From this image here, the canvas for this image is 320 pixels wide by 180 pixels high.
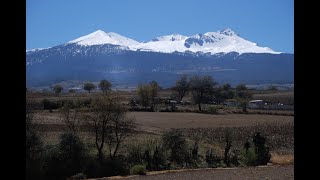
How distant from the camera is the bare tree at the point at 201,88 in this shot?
303 ft

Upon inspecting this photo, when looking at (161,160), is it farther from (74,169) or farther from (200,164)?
(74,169)

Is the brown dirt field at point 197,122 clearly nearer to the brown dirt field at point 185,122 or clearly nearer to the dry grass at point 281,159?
the brown dirt field at point 185,122

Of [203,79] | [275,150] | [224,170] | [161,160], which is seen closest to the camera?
→ [224,170]

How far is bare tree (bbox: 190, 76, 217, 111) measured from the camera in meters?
92.5

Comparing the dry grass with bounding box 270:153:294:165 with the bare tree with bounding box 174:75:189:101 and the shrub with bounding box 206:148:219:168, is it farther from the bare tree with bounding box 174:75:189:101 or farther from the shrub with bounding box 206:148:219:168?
the bare tree with bounding box 174:75:189:101

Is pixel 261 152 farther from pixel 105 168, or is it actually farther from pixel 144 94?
pixel 144 94

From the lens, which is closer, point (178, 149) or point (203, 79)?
point (178, 149)

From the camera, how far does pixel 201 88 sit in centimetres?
9431

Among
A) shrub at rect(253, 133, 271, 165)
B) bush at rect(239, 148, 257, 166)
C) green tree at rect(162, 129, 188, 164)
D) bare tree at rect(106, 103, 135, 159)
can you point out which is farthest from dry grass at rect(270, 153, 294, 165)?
bare tree at rect(106, 103, 135, 159)

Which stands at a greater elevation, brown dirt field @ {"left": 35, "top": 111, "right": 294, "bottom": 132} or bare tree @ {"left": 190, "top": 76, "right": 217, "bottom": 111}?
bare tree @ {"left": 190, "top": 76, "right": 217, "bottom": 111}

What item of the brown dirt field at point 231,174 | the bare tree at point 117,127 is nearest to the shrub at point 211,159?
the brown dirt field at point 231,174
